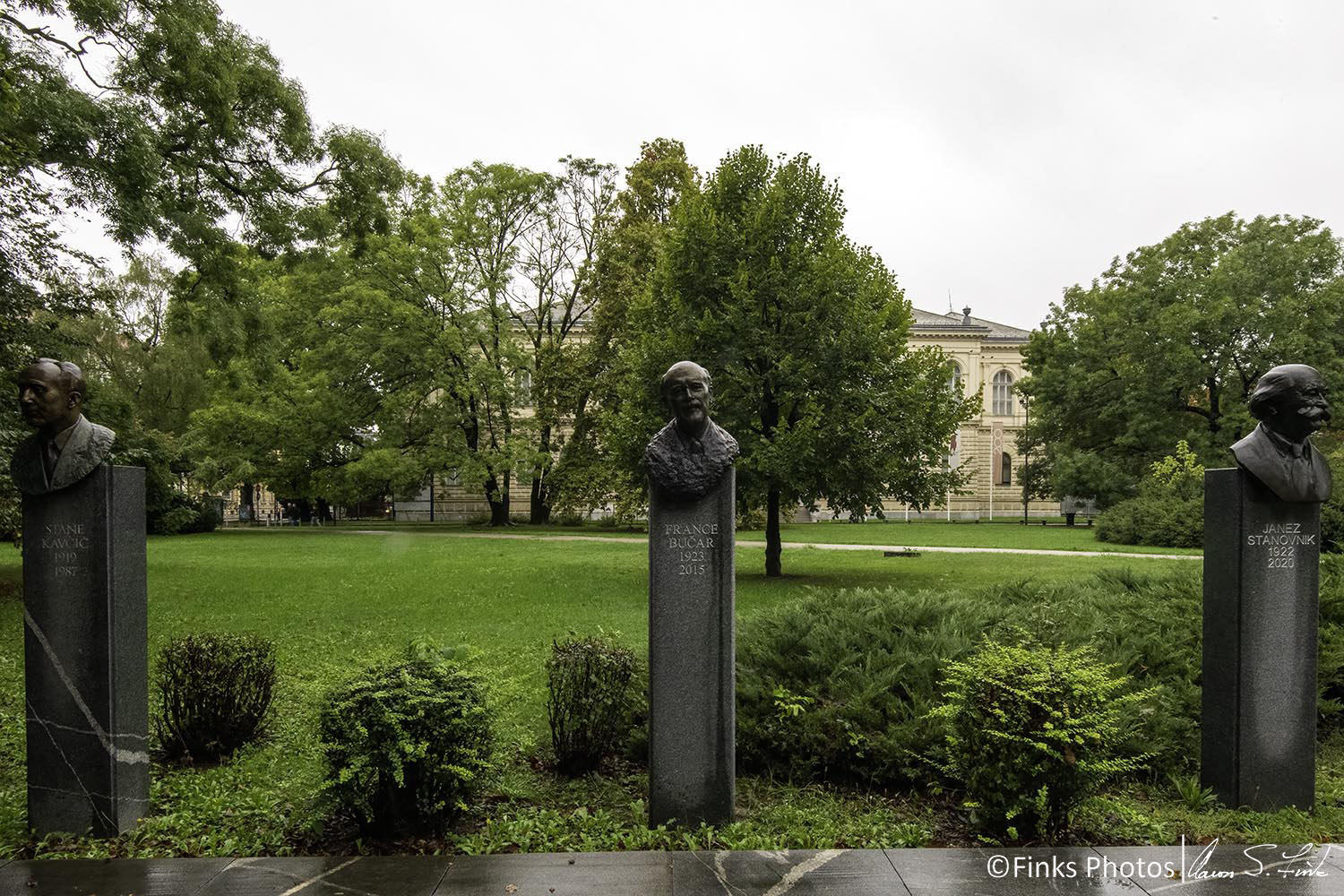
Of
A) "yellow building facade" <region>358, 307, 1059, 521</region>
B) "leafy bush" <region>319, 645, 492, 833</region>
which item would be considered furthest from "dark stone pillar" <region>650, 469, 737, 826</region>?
"yellow building facade" <region>358, 307, 1059, 521</region>

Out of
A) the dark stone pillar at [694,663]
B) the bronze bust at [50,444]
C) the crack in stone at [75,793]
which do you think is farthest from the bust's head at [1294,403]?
the crack in stone at [75,793]

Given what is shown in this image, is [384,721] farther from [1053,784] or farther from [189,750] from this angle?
[1053,784]

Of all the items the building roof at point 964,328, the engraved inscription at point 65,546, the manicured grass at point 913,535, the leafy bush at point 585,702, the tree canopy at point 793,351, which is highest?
the building roof at point 964,328

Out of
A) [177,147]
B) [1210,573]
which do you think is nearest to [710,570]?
[1210,573]

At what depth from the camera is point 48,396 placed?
16.3 feet

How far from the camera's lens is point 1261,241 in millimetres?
37312

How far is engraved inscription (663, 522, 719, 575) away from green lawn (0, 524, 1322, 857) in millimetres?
1469

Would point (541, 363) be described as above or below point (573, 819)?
above

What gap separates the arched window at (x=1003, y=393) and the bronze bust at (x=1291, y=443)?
211 ft

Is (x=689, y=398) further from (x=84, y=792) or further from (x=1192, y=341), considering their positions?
(x=1192, y=341)

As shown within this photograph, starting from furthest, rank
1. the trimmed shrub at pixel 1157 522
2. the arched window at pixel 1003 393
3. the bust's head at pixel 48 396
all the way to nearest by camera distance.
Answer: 1. the arched window at pixel 1003 393
2. the trimmed shrub at pixel 1157 522
3. the bust's head at pixel 48 396

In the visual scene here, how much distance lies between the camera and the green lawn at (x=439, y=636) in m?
5.09

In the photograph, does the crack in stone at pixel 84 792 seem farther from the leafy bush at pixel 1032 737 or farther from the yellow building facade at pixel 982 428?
the yellow building facade at pixel 982 428

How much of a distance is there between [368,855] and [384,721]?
2.44ft
